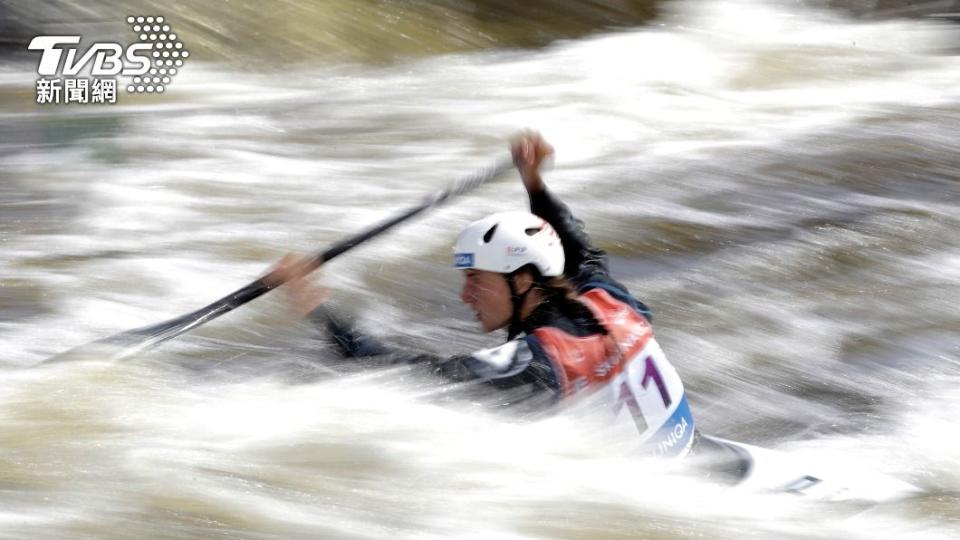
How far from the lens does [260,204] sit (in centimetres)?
884

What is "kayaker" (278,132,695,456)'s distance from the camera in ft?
13.4

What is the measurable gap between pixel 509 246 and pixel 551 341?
0.36 m

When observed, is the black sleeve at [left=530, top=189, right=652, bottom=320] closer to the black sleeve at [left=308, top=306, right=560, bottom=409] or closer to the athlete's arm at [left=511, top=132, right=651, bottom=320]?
the athlete's arm at [left=511, top=132, right=651, bottom=320]

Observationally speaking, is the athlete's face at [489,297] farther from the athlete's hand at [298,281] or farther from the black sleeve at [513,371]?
the athlete's hand at [298,281]

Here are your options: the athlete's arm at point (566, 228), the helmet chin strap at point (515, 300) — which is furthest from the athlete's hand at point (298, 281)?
the athlete's arm at point (566, 228)

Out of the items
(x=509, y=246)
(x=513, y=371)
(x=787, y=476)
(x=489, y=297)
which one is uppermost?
(x=509, y=246)

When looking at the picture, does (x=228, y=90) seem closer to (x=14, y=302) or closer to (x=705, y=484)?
(x=14, y=302)

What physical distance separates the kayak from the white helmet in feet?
2.90

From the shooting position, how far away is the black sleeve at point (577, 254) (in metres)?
4.65

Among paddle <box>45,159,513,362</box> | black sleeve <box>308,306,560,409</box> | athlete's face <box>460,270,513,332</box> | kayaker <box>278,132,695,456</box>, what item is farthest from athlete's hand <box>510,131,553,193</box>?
black sleeve <box>308,306,560,409</box>

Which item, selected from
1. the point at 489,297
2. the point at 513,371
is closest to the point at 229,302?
the point at 489,297

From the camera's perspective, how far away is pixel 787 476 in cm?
Answer: 464

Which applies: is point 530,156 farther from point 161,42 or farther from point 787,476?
point 161,42

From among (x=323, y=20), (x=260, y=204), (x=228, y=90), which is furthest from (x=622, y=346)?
(x=323, y=20)
